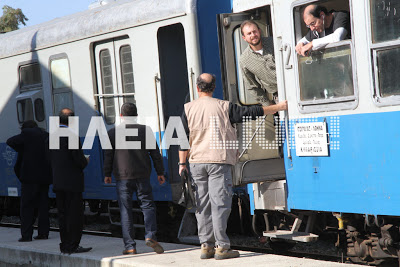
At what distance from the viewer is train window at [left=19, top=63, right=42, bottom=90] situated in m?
11.8

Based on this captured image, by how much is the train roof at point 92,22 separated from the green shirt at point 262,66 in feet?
4.04

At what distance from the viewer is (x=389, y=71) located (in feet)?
21.8

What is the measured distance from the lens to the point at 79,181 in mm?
8734

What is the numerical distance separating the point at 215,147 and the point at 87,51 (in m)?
3.81

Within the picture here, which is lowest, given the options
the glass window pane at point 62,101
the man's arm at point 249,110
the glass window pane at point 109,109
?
the man's arm at point 249,110

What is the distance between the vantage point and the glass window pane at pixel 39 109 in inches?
469

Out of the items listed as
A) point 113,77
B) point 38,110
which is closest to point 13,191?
point 38,110

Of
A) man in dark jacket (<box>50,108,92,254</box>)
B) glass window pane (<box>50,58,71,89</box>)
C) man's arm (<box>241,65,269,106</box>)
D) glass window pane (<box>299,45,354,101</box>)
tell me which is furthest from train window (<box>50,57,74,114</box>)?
A: glass window pane (<box>299,45,354,101</box>)

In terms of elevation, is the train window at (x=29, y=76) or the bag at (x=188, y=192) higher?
the train window at (x=29, y=76)

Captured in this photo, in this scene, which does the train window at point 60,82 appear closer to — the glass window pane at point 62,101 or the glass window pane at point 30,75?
the glass window pane at point 62,101

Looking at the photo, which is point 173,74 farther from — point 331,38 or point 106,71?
point 331,38

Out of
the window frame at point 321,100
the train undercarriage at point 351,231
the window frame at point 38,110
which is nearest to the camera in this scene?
the window frame at point 321,100

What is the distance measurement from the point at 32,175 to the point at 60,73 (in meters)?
1.80

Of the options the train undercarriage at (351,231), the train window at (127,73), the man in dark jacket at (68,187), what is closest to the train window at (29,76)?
the train window at (127,73)
